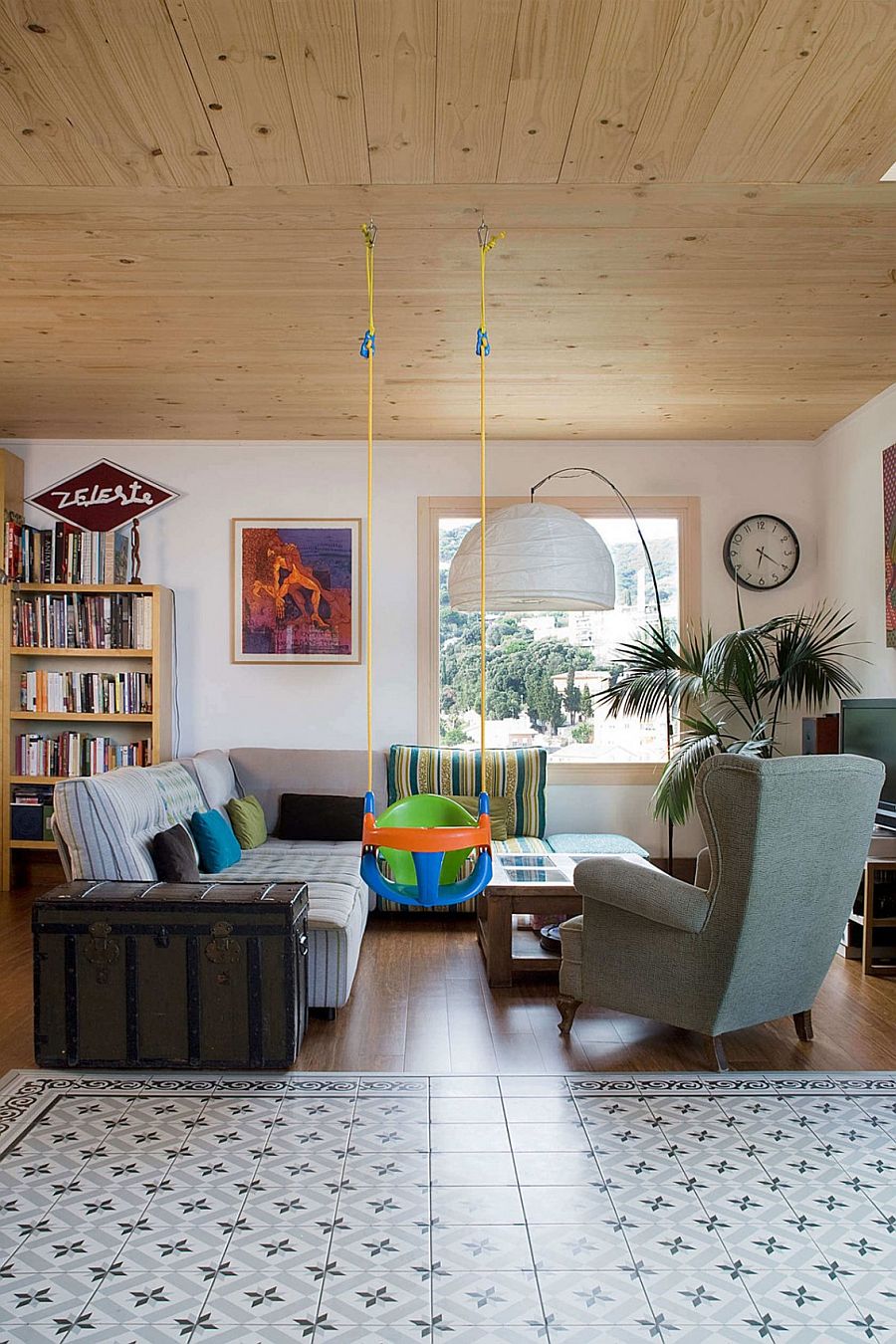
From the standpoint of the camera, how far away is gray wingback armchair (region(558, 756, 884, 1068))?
3135 mm

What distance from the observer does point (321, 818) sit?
569 centimetres

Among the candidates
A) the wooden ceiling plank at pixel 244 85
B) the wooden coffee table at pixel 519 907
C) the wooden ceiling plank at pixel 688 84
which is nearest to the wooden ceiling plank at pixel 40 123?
the wooden ceiling plank at pixel 244 85

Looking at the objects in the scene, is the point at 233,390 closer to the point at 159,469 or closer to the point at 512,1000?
the point at 159,469

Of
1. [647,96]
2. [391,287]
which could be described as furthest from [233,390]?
[647,96]

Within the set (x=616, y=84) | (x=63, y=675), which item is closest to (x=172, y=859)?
(x=63, y=675)

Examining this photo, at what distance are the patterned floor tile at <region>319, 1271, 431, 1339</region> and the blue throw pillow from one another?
2.70 meters

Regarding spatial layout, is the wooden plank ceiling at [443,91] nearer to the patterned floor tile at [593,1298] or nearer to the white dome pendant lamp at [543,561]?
the white dome pendant lamp at [543,561]

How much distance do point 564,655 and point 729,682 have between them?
41.3 inches

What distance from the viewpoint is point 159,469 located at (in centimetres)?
629

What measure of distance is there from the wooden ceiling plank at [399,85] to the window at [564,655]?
3.44 metres

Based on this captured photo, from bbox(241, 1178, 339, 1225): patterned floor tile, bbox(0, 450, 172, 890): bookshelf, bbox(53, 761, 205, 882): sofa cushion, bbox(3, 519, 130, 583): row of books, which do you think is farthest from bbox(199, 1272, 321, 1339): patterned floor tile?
bbox(3, 519, 130, 583): row of books

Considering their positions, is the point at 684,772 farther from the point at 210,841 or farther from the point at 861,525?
the point at 210,841

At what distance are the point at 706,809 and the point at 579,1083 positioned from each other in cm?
95

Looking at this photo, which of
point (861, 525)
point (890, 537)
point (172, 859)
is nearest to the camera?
point (172, 859)
